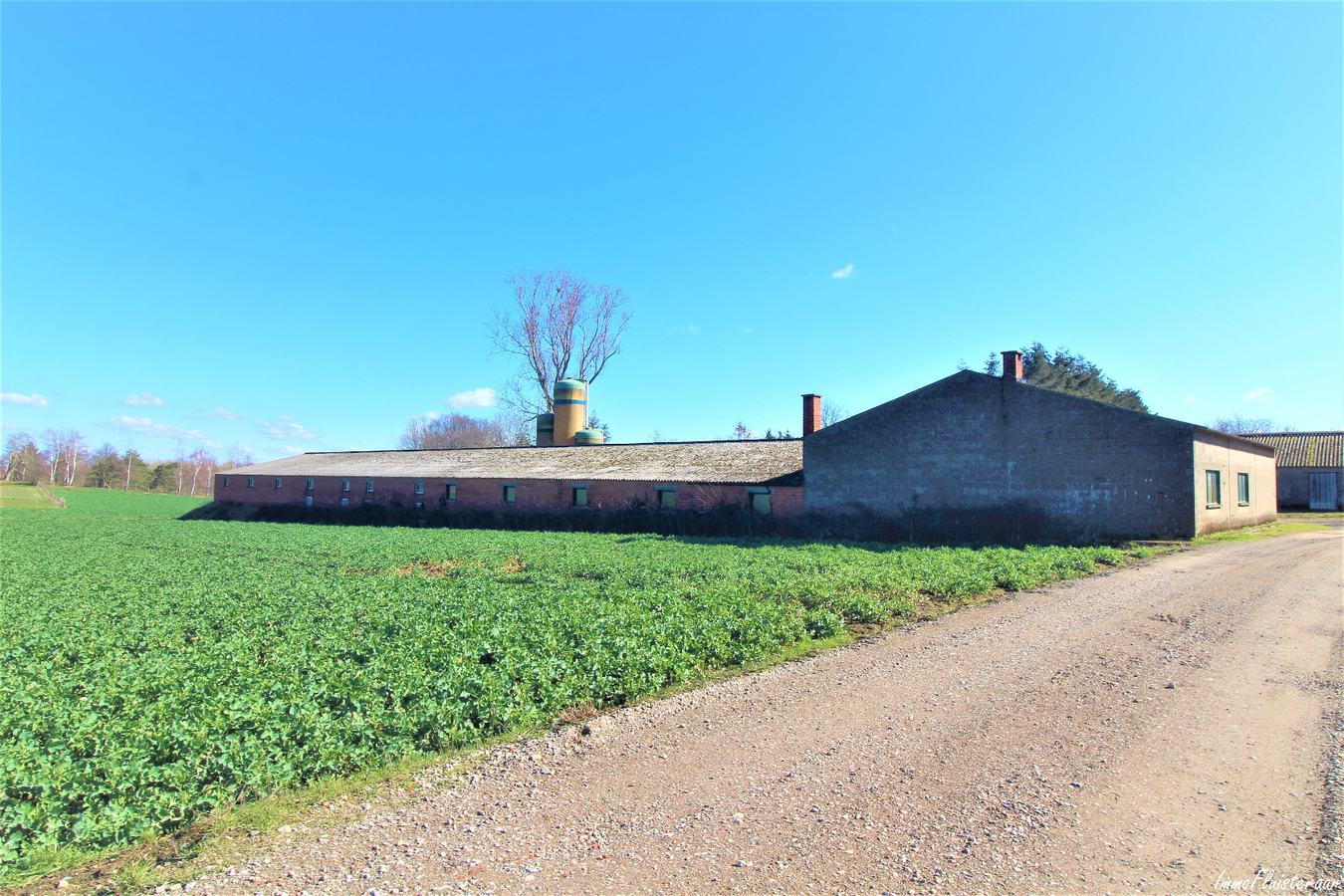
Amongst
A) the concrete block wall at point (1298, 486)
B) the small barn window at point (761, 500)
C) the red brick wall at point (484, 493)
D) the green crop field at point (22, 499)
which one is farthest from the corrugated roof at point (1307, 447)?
the green crop field at point (22, 499)

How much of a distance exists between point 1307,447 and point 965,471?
27569 mm

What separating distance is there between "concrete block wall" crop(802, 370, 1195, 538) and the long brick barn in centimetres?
3

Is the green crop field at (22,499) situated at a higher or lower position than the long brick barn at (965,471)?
lower

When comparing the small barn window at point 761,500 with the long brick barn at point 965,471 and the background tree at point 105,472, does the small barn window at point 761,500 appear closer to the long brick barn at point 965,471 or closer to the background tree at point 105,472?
the long brick barn at point 965,471

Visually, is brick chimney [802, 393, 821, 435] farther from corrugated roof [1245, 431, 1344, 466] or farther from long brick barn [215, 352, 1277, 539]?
corrugated roof [1245, 431, 1344, 466]

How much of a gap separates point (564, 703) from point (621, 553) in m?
11.2

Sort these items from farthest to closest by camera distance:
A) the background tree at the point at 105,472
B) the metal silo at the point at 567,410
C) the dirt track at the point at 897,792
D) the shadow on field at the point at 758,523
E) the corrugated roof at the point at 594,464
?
the background tree at the point at 105,472 → the metal silo at the point at 567,410 → the corrugated roof at the point at 594,464 → the shadow on field at the point at 758,523 → the dirt track at the point at 897,792

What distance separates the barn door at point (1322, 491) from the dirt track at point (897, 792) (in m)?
36.2

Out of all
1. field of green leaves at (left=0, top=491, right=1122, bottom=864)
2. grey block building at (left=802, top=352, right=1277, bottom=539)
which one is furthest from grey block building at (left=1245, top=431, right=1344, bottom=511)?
field of green leaves at (left=0, top=491, right=1122, bottom=864)

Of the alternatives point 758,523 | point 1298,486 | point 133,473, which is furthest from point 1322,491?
point 133,473

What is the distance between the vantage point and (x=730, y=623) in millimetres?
8906

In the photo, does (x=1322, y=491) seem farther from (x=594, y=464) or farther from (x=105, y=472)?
(x=105, y=472)

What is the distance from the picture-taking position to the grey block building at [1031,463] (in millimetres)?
19703

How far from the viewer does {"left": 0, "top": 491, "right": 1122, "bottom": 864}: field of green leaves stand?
4.63 m
